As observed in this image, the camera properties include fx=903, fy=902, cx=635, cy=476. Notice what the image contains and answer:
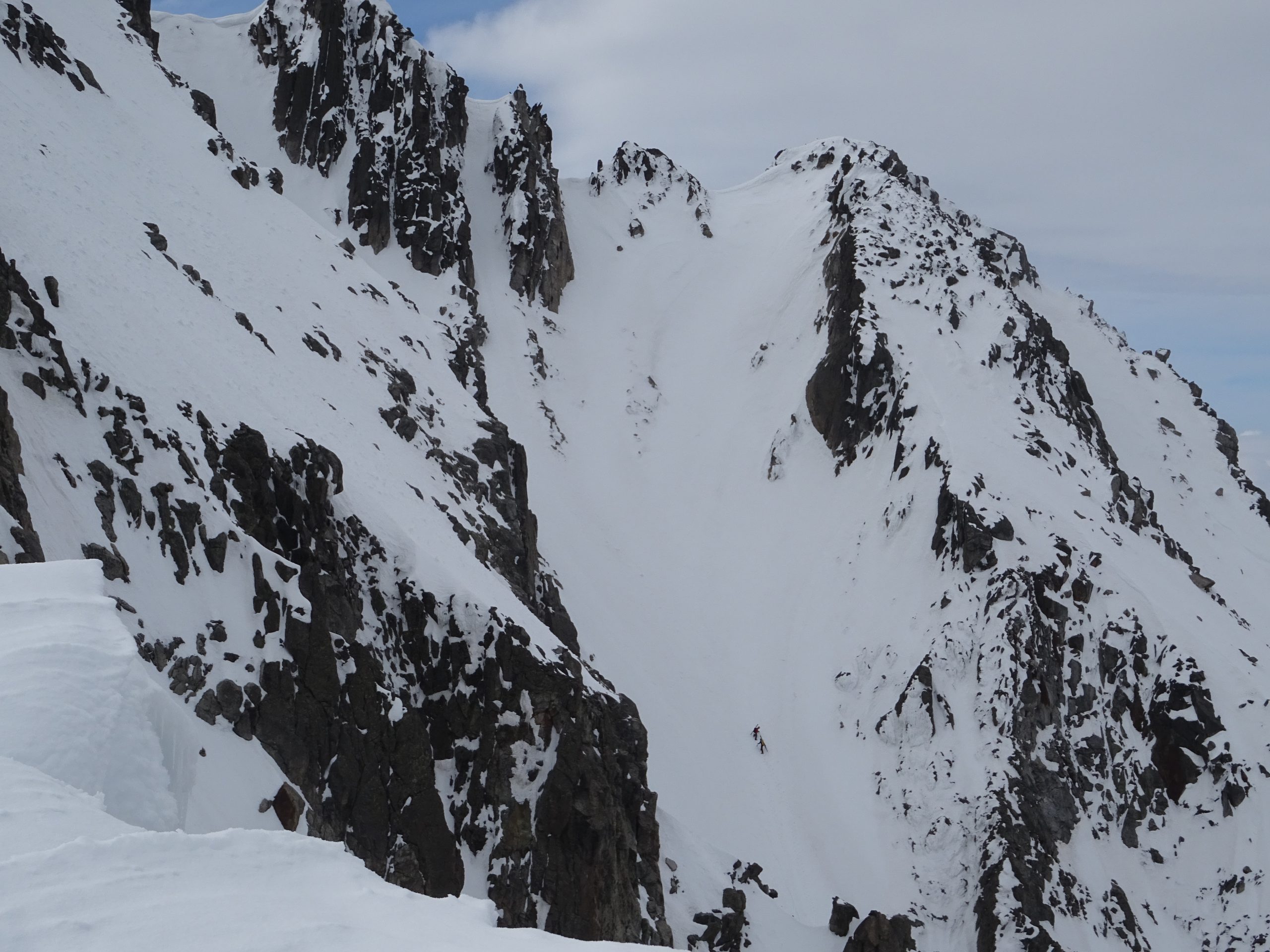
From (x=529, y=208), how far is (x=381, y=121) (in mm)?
11859

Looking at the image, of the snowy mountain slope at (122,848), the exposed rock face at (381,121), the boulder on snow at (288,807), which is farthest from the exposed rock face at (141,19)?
the snowy mountain slope at (122,848)

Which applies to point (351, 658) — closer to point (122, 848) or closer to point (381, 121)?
point (122, 848)

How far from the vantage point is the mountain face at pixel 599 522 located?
736 inches

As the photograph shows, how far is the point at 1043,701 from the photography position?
3497 centimetres

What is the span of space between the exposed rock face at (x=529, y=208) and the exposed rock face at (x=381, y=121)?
3.53m

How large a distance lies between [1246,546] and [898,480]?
945 inches

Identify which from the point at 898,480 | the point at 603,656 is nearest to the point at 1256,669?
the point at 898,480

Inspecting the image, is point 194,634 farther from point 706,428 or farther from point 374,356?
point 706,428

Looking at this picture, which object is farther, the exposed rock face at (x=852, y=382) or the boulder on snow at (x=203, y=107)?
the exposed rock face at (x=852, y=382)

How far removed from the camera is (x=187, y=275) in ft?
90.4

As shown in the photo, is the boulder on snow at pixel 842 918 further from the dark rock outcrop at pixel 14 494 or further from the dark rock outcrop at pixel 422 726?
the dark rock outcrop at pixel 14 494

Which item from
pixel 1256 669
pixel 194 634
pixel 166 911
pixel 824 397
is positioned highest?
pixel 824 397

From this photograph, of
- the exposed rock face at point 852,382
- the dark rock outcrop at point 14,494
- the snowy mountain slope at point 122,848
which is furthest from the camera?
the exposed rock face at point 852,382

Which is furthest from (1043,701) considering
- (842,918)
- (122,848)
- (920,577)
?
(122,848)
